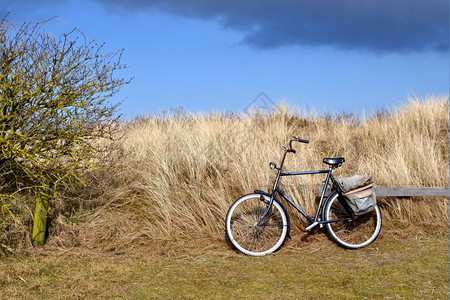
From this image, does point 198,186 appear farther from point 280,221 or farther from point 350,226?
point 350,226

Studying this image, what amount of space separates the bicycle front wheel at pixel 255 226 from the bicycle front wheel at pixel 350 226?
0.71 meters

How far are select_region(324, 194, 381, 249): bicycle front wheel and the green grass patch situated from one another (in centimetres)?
Answer: 16

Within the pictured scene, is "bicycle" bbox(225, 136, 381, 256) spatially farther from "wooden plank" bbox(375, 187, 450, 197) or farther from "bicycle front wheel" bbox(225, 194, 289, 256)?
"wooden plank" bbox(375, 187, 450, 197)

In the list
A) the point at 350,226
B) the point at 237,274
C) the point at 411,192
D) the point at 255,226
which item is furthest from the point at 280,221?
the point at 411,192

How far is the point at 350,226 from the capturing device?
7645 millimetres

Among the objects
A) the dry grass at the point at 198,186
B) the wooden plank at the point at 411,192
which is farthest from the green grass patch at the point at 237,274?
the wooden plank at the point at 411,192

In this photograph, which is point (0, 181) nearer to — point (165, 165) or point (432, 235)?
point (165, 165)

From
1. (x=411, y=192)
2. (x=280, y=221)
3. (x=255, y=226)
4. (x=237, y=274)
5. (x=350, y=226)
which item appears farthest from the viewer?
(x=411, y=192)

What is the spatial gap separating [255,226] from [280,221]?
49 cm

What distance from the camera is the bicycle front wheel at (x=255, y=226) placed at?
6.83m

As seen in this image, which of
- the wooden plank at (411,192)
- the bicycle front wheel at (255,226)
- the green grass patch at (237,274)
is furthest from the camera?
the wooden plank at (411,192)

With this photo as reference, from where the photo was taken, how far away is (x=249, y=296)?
5.34 m

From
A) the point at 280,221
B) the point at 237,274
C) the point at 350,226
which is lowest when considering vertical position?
the point at 237,274

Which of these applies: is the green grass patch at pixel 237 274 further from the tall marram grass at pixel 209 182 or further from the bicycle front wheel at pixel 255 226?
the tall marram grass at pixel 209 182
